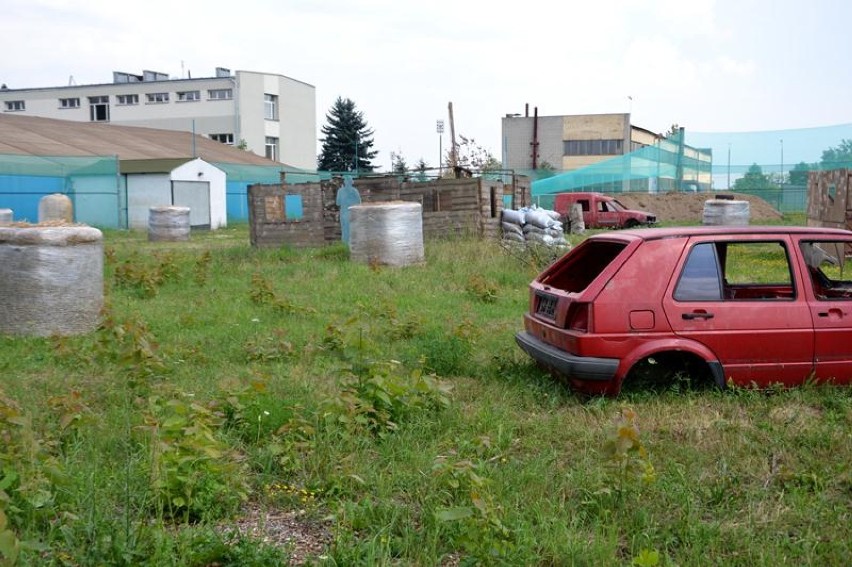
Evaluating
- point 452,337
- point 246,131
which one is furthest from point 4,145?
point 452,337

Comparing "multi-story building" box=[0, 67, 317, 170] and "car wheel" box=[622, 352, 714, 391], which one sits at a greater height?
"multi-story building" box=[0, 67, 317, 170]

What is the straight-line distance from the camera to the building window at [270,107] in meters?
65.4

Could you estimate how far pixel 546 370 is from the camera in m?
7.35

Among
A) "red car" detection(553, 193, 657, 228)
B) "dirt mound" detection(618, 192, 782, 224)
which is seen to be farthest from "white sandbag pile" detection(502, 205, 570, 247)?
"dirt mound" detection(618, 192, 782, 224)

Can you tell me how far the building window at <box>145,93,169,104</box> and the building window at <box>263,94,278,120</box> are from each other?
882 cm

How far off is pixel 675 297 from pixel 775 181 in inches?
1579

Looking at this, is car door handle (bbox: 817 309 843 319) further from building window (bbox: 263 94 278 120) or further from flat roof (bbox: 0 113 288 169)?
building window (bbox: 263 94 278 120)

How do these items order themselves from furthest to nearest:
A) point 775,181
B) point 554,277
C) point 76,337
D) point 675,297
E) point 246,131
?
1. point 246,131
2. point 775,181
3. point 76,337
4. point 554,277
5. point 675,297

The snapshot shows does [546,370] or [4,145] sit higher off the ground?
[4,145]

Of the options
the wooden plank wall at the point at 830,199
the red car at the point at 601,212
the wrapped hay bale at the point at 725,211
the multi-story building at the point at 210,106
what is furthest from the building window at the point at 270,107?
the wooden plank wall at the point at 830,199

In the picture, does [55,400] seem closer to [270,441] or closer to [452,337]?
[270,441]

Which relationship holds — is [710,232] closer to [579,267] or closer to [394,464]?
Answer: [579,267]

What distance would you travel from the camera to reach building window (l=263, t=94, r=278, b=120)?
65438 mm

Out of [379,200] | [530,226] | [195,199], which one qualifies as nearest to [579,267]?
[530,226]
